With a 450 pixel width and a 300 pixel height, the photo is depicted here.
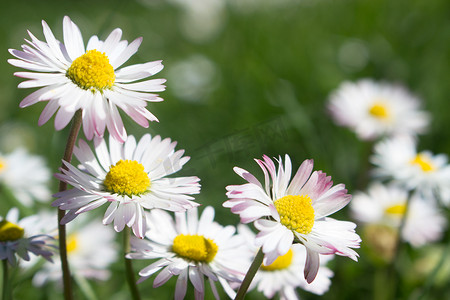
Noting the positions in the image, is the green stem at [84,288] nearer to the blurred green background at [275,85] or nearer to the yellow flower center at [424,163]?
the blurred green background at [275,85]

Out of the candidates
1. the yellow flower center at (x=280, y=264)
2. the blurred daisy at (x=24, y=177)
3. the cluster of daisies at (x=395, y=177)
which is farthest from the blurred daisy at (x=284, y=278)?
the blurred daisy at (x=24, y=177)

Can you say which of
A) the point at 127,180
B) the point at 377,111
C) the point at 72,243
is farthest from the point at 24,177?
the point at 377,111

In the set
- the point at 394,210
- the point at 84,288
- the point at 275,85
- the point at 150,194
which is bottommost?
the point at 84,288

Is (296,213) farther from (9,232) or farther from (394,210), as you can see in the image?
(394,210)

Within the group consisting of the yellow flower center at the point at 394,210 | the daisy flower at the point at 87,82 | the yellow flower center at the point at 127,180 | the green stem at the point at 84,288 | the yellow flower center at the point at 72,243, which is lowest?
the green stem at the point at 84,288

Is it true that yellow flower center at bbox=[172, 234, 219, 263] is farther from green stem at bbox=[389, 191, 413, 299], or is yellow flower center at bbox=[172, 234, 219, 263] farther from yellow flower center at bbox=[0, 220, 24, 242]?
green stem at bbox=[389, 191, 413, 299]

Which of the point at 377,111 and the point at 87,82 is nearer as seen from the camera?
the point at 87,82

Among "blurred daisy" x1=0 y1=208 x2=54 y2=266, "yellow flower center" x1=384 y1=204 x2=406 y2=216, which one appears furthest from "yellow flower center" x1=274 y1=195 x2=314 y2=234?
"yellow flower center" x1=384 y1=204 x2=406 y2=216

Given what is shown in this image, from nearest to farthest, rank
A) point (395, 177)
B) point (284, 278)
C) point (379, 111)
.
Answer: point (284, 278) → point (395, 177) → point (379, 111)

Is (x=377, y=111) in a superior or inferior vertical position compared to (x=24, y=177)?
superior
